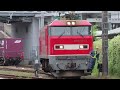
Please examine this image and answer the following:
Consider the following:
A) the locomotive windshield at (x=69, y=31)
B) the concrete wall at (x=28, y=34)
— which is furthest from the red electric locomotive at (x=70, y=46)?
the concrete wall at (x=28, y=34)

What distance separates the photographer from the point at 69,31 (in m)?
17.6

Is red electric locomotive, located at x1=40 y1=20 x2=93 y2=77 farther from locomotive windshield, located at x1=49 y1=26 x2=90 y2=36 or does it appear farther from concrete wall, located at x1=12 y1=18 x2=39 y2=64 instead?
concrete wall, located at x1=12 y1=18 x2=39 y2=64

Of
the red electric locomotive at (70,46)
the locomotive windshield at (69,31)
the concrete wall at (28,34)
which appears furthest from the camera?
the concrete wall at (28,34)

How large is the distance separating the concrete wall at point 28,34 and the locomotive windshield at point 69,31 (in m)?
21.9

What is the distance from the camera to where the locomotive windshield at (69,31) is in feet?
57.5

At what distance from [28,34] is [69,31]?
27141 mm

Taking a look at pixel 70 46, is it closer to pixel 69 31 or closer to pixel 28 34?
pixel 69 31

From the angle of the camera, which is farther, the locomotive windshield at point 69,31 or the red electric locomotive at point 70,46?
the locomotive windshield at point 69,31

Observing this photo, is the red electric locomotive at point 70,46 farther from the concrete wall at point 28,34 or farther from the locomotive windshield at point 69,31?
the concrete wall at point 28,34

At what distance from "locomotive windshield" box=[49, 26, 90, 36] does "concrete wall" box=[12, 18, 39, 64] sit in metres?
21.9

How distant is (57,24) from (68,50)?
53.0 inches

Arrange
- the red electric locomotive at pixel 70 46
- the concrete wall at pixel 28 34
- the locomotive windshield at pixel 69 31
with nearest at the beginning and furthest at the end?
1. the red electric locomotive at pixel 70 46
2. the locomotive windshield at pixel 69 31
3. the concrete wall at pixel 28 34

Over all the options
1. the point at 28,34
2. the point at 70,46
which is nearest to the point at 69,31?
the point at 70,46

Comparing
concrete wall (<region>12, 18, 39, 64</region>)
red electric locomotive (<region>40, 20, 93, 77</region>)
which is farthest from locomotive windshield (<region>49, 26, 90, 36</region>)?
concrete wall (<region>12, 18, 39, 64</region>)
